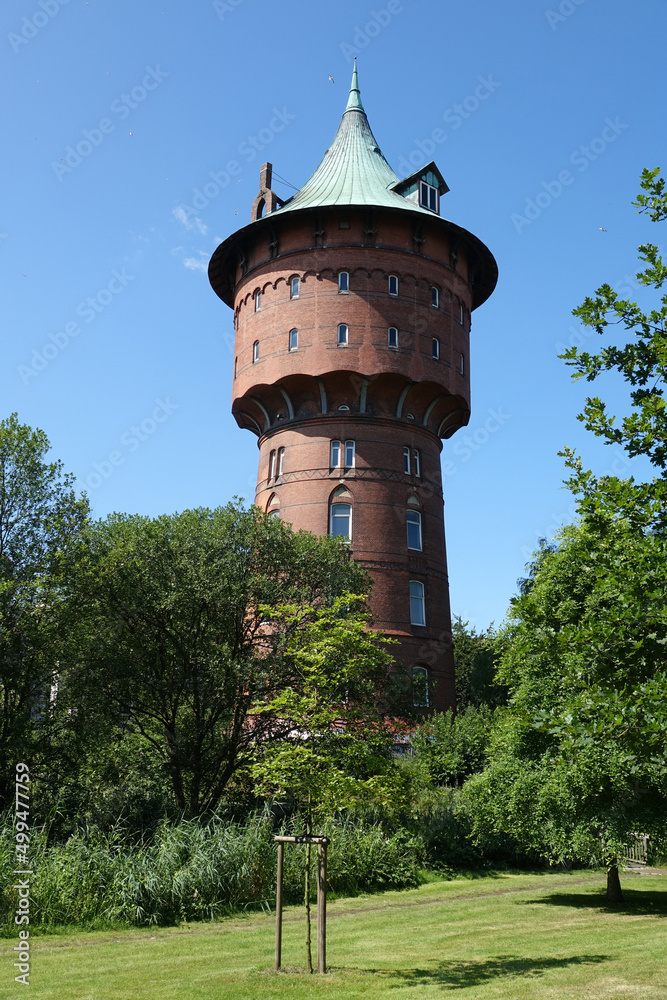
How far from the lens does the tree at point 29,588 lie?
17.5 m

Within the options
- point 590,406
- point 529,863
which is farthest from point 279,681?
point 590,406

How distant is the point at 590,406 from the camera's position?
7496 mm

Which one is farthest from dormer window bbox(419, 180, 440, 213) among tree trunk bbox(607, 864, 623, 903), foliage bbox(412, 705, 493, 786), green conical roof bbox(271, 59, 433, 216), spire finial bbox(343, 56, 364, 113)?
tree trunk bbox(607, 864, 623, 903)

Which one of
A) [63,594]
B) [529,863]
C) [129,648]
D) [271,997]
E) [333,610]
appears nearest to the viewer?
[271,997]

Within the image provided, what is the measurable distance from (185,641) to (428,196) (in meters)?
22.3

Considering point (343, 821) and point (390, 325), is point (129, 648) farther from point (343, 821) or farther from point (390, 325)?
point (390, 325)

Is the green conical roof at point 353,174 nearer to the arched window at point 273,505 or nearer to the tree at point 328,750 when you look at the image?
the arched window at point 273,505

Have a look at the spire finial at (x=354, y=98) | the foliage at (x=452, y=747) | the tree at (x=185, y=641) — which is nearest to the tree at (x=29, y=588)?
the tree at (x=185, y=641)

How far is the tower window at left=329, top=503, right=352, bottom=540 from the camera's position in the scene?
2994cm

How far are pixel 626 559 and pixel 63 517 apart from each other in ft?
47.2

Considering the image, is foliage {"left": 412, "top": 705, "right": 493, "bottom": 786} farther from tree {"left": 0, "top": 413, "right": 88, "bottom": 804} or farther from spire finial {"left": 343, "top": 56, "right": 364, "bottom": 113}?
spire finial {"left": 343, "top": 56, "right": 364, "bottom": 113}

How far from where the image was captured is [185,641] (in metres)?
20.1

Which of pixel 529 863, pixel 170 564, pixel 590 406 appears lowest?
pixel 529 863

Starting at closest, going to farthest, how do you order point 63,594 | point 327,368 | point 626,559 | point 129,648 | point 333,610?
1. point 626,559
2. point 333,610
3. point 63,594
4. point 129,648
5. point 327,368
